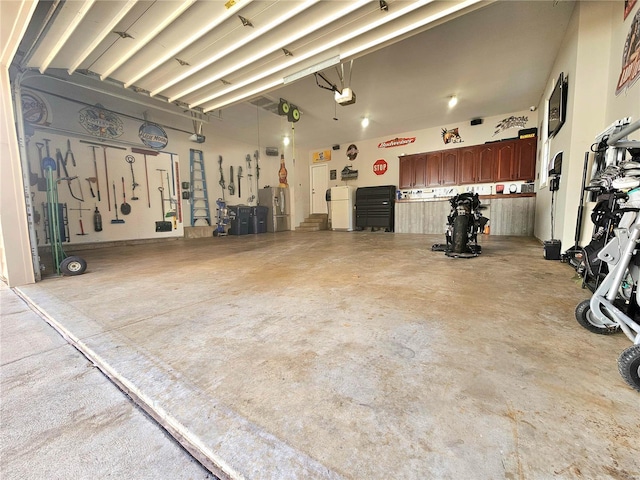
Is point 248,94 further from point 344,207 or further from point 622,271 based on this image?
point 344,207

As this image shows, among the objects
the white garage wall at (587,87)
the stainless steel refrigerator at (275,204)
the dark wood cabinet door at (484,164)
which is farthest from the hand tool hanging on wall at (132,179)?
the dark wood cabinet door at (484,164)

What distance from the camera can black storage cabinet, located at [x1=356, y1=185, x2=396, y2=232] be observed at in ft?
28.6

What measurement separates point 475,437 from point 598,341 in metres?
1.16

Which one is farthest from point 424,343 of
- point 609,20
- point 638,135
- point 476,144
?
point 476,144

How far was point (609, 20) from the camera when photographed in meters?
2.93

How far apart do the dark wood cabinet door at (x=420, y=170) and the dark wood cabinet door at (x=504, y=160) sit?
6.04ft

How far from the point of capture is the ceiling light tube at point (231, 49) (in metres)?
2.40

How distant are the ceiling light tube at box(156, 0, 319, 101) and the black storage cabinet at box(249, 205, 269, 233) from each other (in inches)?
203

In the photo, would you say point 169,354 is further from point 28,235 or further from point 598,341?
point 28,235

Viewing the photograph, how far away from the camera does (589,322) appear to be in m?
1.49

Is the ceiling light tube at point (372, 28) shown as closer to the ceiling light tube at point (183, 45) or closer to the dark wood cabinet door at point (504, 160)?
the ceiling light tube at point (183, 45)

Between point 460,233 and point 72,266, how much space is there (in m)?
5.19

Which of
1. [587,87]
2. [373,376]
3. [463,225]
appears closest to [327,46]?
[463,225]

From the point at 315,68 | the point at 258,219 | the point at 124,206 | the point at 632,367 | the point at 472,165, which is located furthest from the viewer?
the point at 258,219
